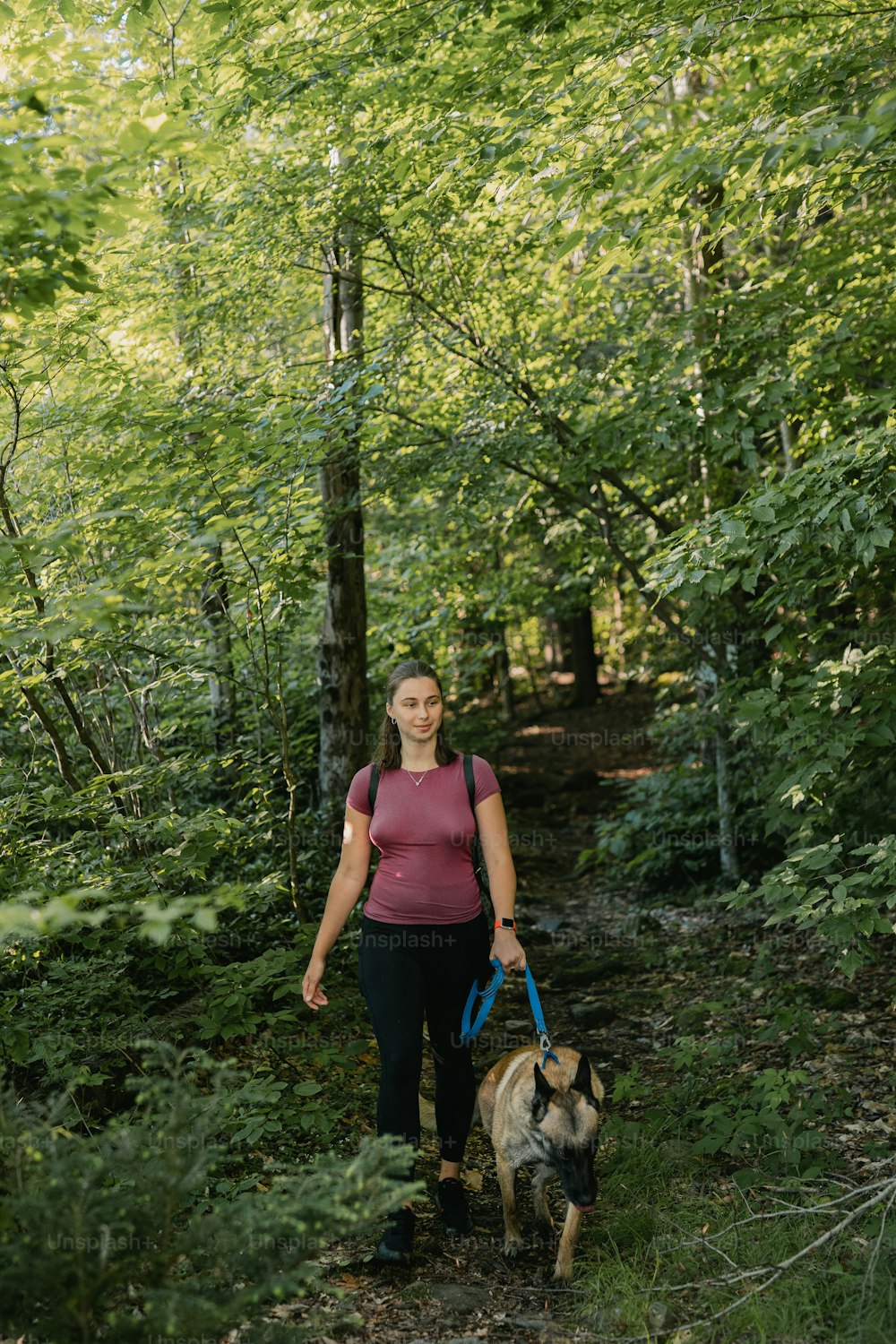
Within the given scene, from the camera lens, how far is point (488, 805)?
398 cm

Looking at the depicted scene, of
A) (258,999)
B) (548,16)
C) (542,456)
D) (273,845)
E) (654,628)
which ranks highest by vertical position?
(548,16)

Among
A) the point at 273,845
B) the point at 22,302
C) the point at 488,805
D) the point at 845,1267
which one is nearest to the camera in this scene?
the point at 22,302

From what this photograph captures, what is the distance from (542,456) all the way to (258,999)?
15.0 ft

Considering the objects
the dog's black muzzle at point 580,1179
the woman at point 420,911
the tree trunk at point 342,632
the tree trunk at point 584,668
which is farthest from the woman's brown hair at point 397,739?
the tree trunk at point 584,668

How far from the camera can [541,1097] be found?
350 centimetres

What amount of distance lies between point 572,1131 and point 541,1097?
0.15 meters

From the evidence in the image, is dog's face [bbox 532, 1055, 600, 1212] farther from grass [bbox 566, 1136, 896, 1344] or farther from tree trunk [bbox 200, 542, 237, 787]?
tree trunk [bbox 200, 542, 237, 787]

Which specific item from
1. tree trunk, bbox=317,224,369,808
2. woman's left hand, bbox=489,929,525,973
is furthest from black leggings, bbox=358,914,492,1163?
tree trunk, bbox=317,224,369,808

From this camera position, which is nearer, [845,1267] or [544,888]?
[845,1267]

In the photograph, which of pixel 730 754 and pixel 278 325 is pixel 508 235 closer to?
pixel 278 325

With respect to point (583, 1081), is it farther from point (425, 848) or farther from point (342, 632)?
point (342, 632)

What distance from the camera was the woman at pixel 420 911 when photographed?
12.5ft

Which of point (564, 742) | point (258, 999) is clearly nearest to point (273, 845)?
point (258, 999)

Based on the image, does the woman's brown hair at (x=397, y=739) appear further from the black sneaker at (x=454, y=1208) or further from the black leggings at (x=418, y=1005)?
the black sneaker at (x=454, y=1208)
